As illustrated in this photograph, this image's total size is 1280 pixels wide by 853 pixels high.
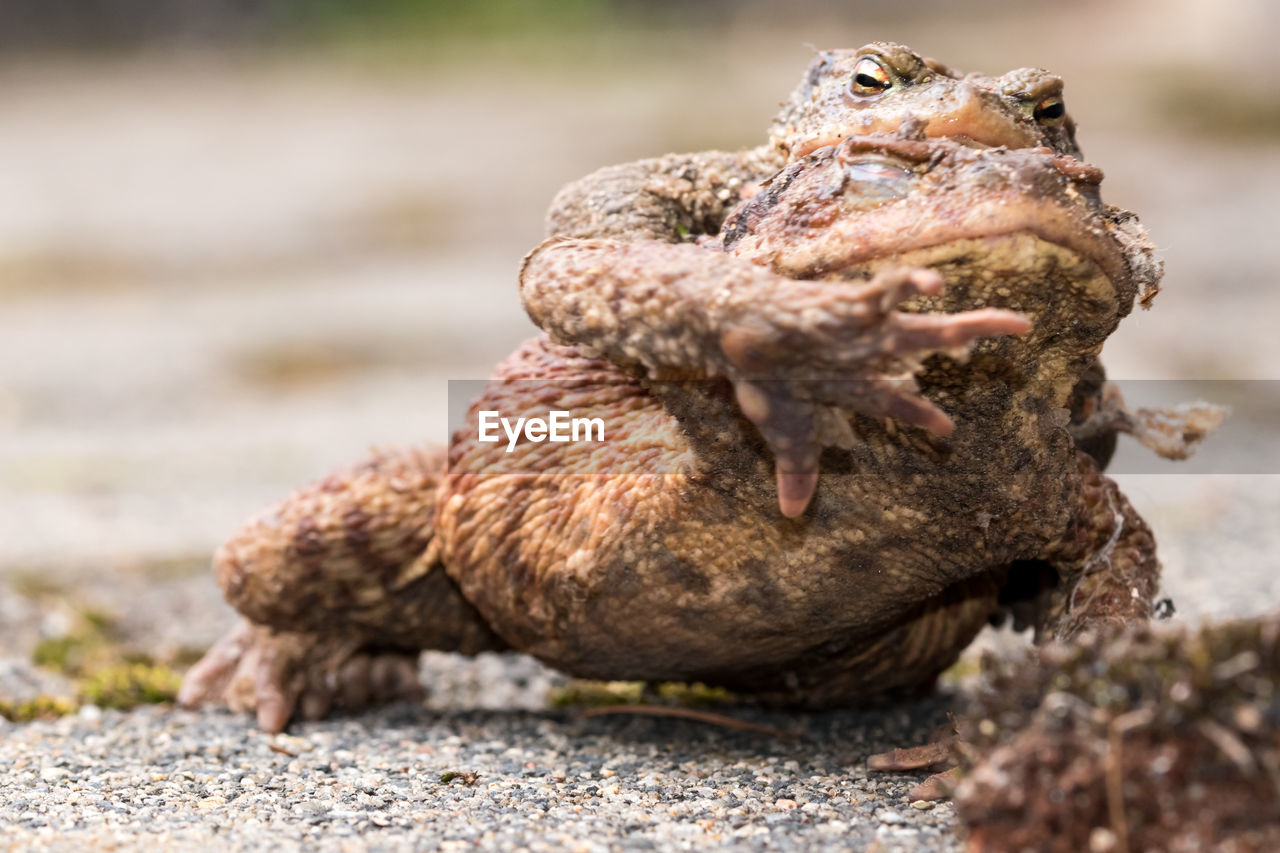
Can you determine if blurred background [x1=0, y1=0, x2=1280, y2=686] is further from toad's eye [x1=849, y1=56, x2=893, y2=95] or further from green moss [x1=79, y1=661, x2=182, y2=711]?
toad's eye [x1=849, y1=56, x2=893, y2=95]

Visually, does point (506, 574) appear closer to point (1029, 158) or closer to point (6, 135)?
point (1029, 158)

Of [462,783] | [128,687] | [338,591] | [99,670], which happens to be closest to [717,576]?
[462,783]

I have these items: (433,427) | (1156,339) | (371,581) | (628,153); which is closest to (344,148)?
(628,153)

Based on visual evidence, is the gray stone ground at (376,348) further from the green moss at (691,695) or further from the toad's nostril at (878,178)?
the toad's nostril at (878,178)

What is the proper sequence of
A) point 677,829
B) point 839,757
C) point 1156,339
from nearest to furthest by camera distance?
point 677,829
point 839,757
point 1156,339

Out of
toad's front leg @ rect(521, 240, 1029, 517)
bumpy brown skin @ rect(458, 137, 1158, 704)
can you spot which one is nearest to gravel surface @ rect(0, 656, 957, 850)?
bumpy brown skin @ rect(458, 137, 1158, 704)
